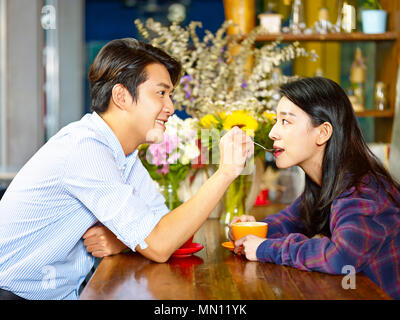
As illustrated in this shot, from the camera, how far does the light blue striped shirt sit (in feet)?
4.63

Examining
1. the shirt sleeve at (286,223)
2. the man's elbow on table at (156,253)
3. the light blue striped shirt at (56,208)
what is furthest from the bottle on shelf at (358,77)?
the man's elbow on table at (156,253)

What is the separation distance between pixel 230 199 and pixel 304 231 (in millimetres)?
422

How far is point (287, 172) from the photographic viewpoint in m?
2.89

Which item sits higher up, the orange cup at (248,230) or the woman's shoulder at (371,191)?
the woman's shoulder at (371,191)

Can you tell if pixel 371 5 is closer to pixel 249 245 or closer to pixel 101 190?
pixel 249 245

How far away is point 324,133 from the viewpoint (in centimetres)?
153

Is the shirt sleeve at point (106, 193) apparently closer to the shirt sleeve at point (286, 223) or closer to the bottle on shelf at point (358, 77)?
the shirt sleeve at point (286, 223)

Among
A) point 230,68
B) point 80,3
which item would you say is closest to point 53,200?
point 230,68

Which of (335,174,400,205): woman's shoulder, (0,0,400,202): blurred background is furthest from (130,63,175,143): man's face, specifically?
(0,0,400,202): blurred background

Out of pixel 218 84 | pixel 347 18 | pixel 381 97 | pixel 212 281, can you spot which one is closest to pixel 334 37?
pixel 347 18

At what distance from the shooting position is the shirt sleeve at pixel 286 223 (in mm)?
1692

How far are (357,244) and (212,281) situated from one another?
0.34 meters
